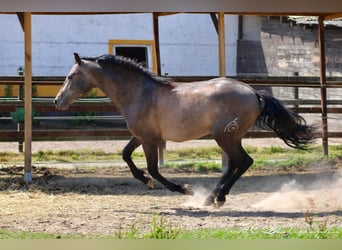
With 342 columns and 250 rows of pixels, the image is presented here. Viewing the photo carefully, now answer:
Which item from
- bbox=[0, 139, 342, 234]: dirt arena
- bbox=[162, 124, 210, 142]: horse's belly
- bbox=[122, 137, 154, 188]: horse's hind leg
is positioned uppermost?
bbox=[162, 124, 210, 142]: horse's belly

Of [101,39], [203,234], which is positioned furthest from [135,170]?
[101,39]

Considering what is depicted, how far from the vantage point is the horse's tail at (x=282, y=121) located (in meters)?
6.68

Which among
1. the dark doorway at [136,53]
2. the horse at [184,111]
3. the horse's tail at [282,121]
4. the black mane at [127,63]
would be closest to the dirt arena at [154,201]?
the horse at [184,111]

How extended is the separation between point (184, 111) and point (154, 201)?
3.34 ft

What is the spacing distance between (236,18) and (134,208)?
6.94m

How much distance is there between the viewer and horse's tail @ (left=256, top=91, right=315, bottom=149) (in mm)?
6684

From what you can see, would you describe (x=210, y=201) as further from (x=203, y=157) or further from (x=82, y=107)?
(x=203, y=157)

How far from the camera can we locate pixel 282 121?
6.76 m

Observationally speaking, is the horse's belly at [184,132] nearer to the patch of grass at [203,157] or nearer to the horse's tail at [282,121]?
the horse's tail at [282,121]

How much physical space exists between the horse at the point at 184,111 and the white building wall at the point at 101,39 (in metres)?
5.01

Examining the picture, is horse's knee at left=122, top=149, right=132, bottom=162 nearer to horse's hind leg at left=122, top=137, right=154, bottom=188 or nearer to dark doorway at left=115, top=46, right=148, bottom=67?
horse's hind leg at left=122, top=137, right=154, bottom=188

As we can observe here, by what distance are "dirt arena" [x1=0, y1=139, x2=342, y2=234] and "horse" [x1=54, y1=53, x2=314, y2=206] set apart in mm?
382

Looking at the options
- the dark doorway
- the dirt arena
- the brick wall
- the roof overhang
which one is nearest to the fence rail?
the dirt arena

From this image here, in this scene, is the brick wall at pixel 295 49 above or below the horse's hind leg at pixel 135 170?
above
